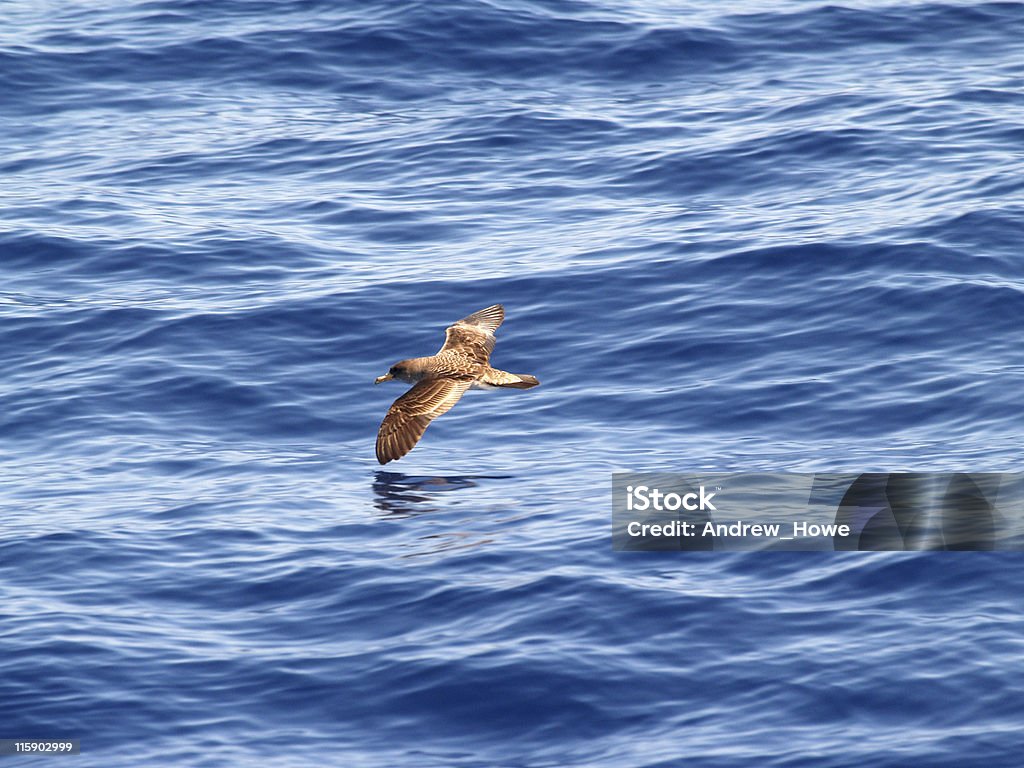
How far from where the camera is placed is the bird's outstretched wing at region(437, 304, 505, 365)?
14606 mm

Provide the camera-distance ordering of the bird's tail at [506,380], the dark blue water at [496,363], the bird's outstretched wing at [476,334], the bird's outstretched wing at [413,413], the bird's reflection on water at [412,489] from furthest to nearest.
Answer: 1. the bird's outstretched wing at [476,334]
2. the bird's tail at [506,380]
3. the bird's outstretched wing at [413,413]
4. the bird's reflection on water at [412,489]
5. the dark blue water at [496,363]

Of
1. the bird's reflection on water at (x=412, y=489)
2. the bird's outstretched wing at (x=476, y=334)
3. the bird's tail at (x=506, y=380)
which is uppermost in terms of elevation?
the bird's outstretched wing at (x=476, y=334)

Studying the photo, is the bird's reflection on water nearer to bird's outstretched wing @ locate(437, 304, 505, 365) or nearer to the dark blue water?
the dark blue water

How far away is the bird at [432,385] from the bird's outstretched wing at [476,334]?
12 millimetres

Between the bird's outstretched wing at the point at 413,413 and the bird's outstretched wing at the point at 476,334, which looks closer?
the bird's outstretched wing at the point at 413,413

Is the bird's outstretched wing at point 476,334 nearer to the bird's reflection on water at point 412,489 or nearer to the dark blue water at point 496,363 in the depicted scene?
the dark blue water at point 496,363

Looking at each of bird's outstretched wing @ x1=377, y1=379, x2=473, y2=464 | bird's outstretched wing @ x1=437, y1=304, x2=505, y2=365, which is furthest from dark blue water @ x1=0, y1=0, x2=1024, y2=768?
bird's outstretched wing @ x1=437, y1=304, x2=505, y2=365

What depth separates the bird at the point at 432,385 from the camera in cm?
1319

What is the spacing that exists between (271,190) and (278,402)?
21.1ft

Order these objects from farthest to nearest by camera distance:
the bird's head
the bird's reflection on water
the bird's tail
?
the bird's head, the bird's tail, the bird's reflection on water

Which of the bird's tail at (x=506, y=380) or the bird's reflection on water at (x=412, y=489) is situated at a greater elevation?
the bird's tail at (x=506, y=380)

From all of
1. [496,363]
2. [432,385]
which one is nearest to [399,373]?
[432,385]

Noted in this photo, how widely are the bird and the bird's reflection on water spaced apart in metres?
0.33

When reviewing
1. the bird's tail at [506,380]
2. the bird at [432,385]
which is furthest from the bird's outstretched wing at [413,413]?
the bird's tail at [506,380]
